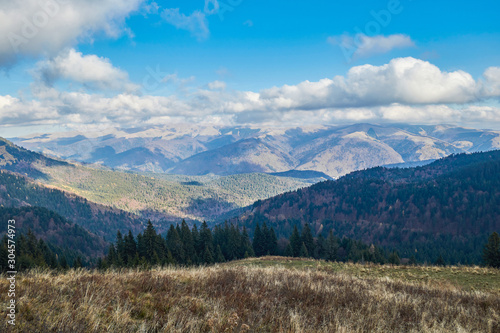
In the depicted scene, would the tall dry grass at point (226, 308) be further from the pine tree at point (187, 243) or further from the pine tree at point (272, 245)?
the pine tree at point (272, 245)

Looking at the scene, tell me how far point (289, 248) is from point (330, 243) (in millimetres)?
11269

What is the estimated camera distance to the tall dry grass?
707 cm

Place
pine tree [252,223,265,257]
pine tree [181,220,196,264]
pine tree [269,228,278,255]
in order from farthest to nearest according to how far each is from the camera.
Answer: pine tree [252,223,265,257], pine tree [269,228,278,255], pine tree [181,220,196,264]

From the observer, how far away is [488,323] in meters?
8.42

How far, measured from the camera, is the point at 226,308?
29.3 feet

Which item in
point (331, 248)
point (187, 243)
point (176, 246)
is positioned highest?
point (176, 246)

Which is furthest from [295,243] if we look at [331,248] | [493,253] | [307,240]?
[493,253]

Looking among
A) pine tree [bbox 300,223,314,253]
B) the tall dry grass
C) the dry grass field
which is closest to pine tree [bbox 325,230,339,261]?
pine tree [bbox 300,223,314,253]

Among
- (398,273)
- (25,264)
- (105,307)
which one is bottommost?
(25,264)

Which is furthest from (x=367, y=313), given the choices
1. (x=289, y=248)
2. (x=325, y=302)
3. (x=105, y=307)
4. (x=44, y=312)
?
(x=289, y=248)

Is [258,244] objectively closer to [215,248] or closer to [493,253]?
[215,248]

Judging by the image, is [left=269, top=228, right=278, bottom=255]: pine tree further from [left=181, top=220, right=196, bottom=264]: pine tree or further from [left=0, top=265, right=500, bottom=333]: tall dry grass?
[left=0, top=265, right=500, bottom=333]: tall dry grass

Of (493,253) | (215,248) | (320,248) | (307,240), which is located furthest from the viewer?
(215,248)

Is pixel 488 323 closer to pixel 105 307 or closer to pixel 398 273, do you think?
pixel 105 307
